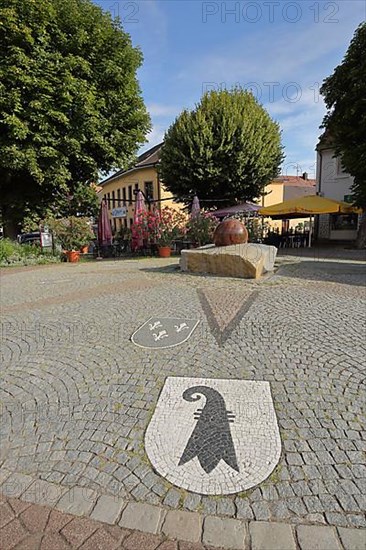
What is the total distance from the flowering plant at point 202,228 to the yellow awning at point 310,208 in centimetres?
418

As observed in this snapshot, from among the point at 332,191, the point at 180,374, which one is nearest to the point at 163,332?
the point at 180,374

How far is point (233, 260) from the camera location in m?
8.64

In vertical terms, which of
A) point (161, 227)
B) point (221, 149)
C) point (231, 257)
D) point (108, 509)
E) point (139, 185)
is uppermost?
point (139, 185)

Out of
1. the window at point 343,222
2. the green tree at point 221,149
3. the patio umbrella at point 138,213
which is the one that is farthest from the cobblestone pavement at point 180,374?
the window at point 343,222

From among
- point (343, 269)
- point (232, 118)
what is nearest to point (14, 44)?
point (232, 118)

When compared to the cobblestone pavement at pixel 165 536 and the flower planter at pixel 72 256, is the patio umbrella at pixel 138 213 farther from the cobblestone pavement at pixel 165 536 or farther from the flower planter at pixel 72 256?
the cobblestone pavement at pixel 165 536

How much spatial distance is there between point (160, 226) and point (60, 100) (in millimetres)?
6236

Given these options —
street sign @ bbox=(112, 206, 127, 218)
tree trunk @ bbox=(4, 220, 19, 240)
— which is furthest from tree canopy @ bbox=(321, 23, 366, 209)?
street sign @ bbox=(112, 206, 127, 218)

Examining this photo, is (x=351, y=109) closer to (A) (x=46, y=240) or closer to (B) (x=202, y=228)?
(B) (x=202, y=228)

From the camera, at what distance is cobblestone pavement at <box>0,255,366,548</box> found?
191cm

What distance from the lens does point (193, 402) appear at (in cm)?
279

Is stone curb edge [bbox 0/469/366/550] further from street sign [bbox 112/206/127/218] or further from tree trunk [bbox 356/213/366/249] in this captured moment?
street sign [bbox 112/206/127/218]

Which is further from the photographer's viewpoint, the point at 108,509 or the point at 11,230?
the point at 11,230

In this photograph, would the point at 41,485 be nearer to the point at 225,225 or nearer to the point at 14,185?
the point at 225,225
